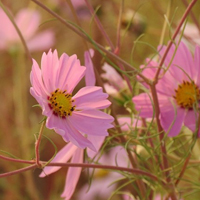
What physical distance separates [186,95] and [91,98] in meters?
0.09

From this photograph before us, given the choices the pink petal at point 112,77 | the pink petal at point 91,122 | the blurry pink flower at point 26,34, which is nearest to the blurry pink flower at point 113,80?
the pink petal at point 112,77

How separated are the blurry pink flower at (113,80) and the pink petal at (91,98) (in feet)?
0.32

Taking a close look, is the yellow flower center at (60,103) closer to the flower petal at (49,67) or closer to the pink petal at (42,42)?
the flower petal at (49,67)

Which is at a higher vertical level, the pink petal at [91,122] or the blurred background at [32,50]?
the blurred background at [32,50]

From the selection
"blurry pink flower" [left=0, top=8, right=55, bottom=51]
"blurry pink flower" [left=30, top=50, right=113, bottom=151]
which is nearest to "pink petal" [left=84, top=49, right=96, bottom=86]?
"blurry pink flower" [left=30, top=50, right=113, bottom=151]

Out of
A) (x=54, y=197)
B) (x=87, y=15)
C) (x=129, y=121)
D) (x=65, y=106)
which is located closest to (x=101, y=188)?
(x=54, y=197)

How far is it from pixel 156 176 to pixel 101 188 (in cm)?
57

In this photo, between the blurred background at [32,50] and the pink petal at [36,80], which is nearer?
the pink petal at [36,80]

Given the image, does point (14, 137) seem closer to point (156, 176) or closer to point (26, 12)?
point (26, 12)

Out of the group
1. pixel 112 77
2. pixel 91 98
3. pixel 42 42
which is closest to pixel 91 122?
pixel 91 98

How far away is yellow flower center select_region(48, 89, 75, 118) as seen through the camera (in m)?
0.30

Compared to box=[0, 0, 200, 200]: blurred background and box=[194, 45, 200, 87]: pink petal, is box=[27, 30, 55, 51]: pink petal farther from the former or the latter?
box=[194, 45, 200, 87]: pink petal

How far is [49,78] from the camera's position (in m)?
0.29

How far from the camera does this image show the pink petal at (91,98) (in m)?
0.29
